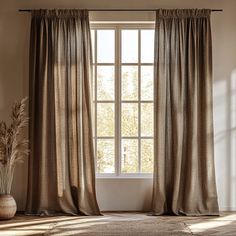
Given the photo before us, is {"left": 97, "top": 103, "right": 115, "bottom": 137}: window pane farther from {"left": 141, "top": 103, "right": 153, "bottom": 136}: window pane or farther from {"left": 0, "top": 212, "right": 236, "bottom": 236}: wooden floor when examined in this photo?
{"left": 0, "top": 212, "right": 236, "bottom": 236}: wooden floor

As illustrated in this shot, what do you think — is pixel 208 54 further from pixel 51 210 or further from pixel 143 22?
pixel 51 210

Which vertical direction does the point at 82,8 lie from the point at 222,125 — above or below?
above

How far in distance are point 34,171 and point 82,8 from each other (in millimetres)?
2264

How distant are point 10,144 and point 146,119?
1878mm

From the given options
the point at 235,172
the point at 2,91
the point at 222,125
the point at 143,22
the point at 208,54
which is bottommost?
the point at 235,172

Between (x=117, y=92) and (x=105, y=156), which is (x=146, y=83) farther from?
(x=105, y=156)

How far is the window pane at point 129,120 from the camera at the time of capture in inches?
274

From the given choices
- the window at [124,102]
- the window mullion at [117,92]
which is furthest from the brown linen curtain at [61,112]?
the window mullion at [117,92]

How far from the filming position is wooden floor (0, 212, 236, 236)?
18.2 feet

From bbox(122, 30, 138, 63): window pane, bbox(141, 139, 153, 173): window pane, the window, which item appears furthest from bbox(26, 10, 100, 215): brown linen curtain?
bbox(141, 139, 153, 173): window pane

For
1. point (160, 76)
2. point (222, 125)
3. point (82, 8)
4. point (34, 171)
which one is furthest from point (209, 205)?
point (82, 8)

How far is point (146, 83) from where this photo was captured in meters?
6.99

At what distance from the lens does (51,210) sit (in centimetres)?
664

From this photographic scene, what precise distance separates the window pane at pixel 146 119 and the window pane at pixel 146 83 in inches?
4.4
